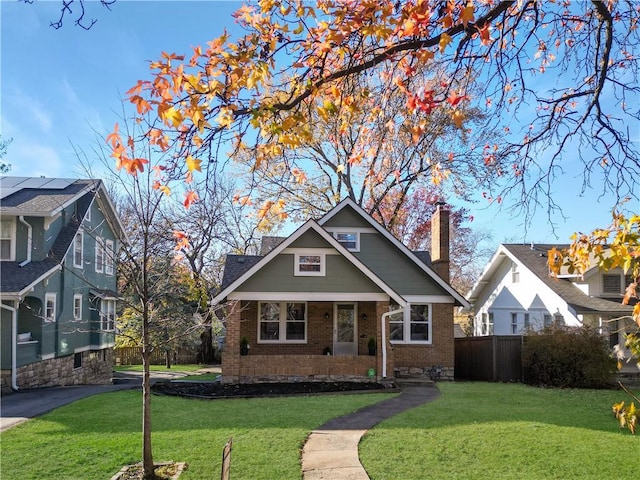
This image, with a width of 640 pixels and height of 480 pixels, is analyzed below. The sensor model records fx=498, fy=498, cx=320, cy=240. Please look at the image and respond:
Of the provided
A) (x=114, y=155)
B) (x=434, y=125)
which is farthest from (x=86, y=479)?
(x=434, y=125)

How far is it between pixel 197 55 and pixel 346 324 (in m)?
15.9

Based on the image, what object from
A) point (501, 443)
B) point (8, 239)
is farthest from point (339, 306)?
point (8, 239)

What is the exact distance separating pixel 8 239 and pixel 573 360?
19821 mm

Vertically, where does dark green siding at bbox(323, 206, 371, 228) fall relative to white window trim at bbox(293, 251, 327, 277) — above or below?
above

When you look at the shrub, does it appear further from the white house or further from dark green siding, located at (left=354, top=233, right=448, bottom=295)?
dark green siding, located at (left=354, top=233, right=448, bottom=295)

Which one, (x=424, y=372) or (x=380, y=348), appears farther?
(x=424, y=372)

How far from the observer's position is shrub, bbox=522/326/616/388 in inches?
655

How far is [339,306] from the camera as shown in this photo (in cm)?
1889

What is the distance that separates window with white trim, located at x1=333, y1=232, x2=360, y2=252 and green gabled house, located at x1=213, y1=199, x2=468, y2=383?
40 millimetres

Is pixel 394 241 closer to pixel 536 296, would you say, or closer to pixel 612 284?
pixel 536 296

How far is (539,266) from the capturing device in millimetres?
23969

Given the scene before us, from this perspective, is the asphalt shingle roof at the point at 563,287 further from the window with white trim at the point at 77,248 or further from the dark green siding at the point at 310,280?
the window with white trim at the point at 77,248

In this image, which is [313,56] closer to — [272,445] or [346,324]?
[272,445]

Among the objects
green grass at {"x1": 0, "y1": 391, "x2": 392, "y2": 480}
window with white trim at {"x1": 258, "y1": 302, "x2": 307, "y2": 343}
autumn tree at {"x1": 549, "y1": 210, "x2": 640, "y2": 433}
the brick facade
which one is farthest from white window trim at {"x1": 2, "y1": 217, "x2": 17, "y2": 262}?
autumn tree at {"x1": 549, "y1": 210, "x2": 640, "y2": 433}
